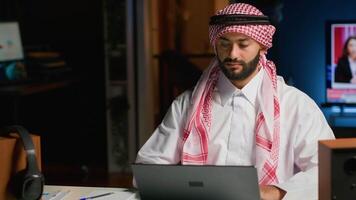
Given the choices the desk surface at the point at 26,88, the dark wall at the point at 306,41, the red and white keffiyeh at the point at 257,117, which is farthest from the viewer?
the dark wall at the point at 306,41

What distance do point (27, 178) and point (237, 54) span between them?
0.89m

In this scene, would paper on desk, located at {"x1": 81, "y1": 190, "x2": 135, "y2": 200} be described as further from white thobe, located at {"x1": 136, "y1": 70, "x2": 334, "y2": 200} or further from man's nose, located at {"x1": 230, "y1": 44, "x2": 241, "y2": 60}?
man's nose, located at {"x1": 230, "y1": 44, "x2": 241, "y2": 60}

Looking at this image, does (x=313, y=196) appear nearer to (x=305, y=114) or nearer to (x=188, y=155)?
(x=305, y=114)

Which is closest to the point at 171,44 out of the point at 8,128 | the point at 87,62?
the point at 87,62

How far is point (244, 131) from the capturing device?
7.53 feet

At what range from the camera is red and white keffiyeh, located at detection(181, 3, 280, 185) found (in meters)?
2.18

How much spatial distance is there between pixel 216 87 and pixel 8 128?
87 centimetres

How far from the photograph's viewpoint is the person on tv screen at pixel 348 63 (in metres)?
4.28

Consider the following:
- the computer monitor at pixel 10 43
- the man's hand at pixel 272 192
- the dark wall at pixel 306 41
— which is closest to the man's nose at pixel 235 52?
the man's hand at pixel 272 192

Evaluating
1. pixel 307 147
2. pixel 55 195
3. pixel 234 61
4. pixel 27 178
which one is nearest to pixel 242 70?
pixel 234 61

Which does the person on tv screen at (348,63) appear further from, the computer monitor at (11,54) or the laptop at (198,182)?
the laptop at (198,182)

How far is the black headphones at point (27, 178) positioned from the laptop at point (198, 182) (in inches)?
10.9

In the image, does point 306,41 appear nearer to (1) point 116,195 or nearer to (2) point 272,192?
(2) point 272,192

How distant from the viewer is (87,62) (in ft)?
17.8
